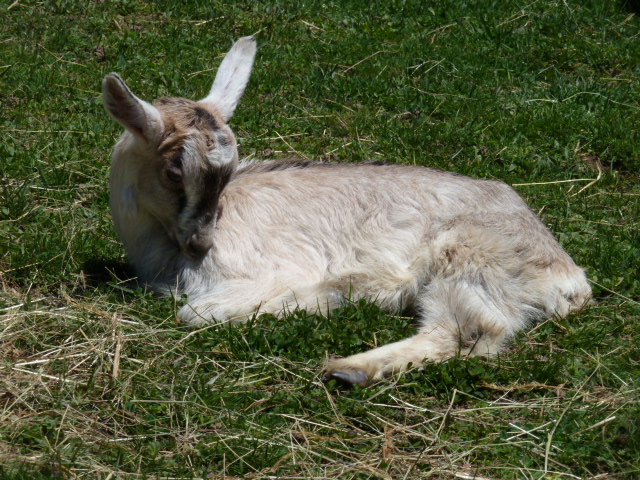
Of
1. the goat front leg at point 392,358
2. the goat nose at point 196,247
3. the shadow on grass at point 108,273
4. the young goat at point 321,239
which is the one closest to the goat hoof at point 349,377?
the goat front leg at point 392,358

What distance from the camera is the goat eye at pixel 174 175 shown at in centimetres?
512

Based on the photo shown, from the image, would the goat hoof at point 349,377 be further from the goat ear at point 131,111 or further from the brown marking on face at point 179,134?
the goat ear at point 131,111

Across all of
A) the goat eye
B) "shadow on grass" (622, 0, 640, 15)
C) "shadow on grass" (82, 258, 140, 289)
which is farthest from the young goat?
"shadow on grass" (622, 0, 640, 15)

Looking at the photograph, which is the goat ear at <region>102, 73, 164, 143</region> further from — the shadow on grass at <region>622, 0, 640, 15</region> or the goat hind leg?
the shadow on grass at <region>622, 0, 640, 15</region>

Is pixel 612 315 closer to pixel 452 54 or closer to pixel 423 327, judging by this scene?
pixel 423 327

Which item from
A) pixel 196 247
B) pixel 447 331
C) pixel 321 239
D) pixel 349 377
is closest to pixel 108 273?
pixel 196 247

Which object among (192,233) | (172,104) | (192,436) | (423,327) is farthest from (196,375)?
(172,104)

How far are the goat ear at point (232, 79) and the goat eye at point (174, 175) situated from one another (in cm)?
72

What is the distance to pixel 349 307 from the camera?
5.27 metres

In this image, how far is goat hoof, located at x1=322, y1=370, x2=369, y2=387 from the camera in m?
4.55

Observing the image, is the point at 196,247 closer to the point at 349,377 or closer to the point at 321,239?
the point at 321,239

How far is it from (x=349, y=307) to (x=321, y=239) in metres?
0.59

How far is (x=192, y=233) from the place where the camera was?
17.2 ft

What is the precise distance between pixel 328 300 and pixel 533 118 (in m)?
3.49
